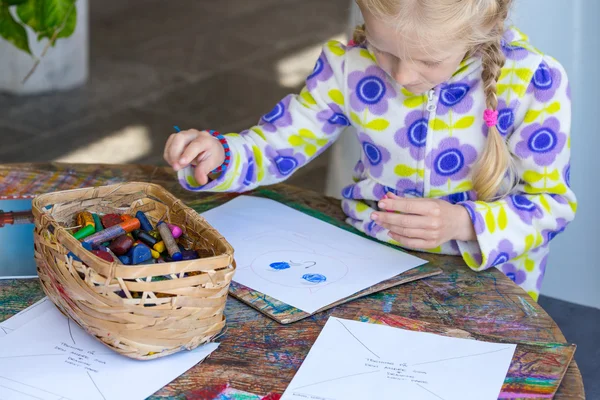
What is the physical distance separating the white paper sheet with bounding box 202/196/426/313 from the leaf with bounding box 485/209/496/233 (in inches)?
4.0

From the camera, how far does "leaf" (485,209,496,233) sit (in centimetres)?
107

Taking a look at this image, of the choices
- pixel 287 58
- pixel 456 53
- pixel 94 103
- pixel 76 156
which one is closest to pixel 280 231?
pixel 456 53

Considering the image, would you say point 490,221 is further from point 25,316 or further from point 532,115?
point 25,316

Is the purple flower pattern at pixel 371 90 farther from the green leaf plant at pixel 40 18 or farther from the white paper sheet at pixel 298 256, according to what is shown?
the green leaf plant at pixel 40 18

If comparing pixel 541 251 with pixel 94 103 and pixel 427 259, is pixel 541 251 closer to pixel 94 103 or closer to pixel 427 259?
pixel 427 259

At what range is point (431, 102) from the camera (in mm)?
1141

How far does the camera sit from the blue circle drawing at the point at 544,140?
3.62 ft

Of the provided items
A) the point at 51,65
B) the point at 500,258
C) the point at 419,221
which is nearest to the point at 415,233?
the point at 419,221

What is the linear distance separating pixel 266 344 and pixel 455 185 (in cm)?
45

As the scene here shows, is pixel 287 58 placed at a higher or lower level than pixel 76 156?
higher

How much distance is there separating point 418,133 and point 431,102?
52 mm

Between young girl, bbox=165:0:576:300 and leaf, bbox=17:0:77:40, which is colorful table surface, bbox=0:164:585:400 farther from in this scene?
leaf, bbox=17:0:77:40

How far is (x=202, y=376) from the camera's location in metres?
0.80

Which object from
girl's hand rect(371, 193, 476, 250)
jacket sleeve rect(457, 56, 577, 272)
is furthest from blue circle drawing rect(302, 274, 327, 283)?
jacket sleeve rect(457, 56, 577, 272)
